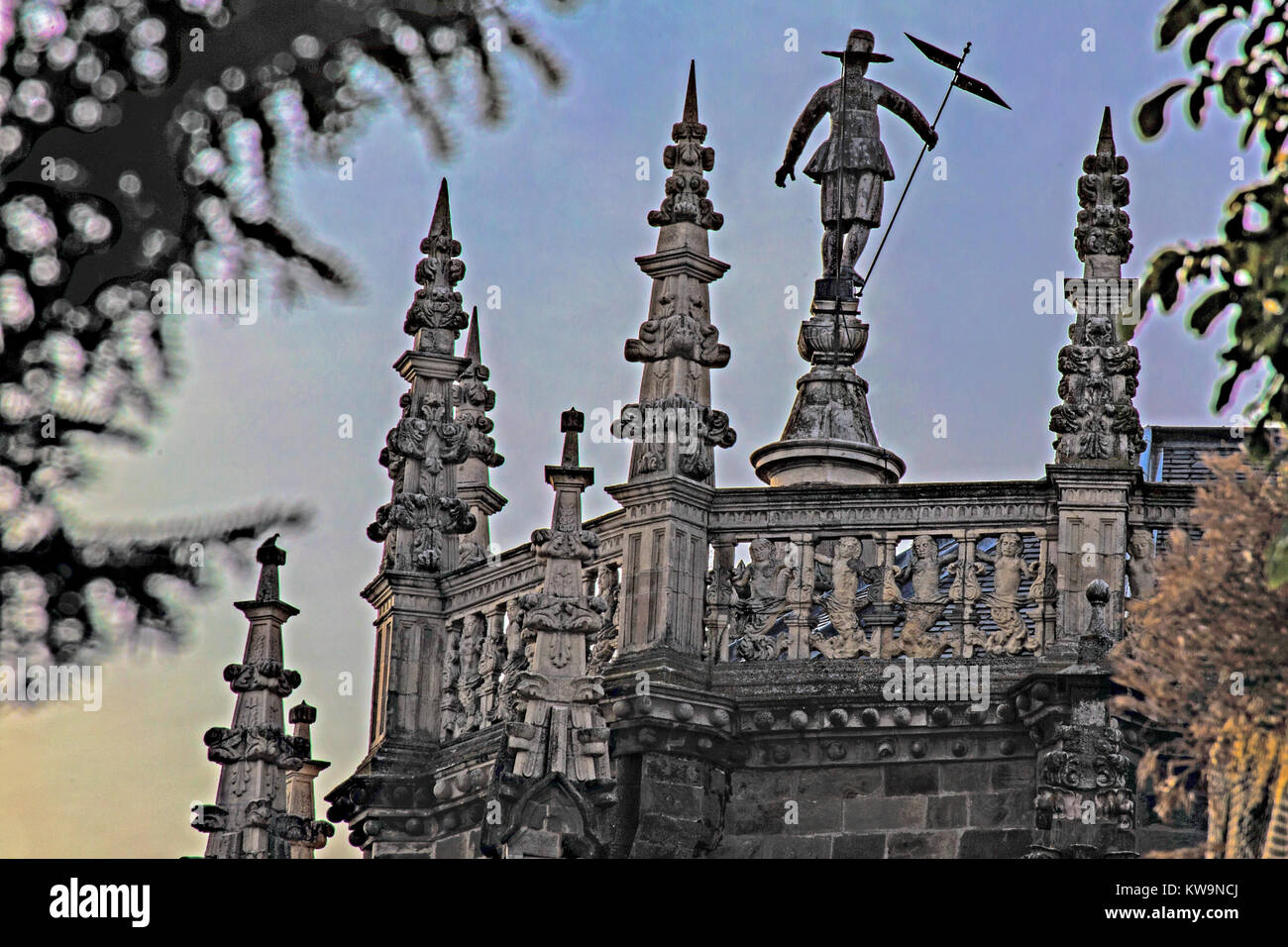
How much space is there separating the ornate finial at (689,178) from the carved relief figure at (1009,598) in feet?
11.1

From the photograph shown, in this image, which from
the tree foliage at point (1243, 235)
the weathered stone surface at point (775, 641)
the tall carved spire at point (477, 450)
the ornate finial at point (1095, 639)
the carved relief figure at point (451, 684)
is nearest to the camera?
the tree foliage at point (1243, 235)

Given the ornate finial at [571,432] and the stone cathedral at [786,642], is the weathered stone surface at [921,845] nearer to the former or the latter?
the stone cathedral at [786,642]

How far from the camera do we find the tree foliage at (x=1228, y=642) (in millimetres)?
10891

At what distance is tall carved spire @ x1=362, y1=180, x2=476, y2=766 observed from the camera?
21641mm

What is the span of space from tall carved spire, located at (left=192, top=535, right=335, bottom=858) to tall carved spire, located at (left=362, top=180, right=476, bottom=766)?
74cm

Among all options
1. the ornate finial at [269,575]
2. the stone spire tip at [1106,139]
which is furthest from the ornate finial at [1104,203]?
the ornate finial at [269,575]

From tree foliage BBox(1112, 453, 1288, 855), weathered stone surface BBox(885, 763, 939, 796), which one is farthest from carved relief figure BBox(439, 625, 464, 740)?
tree foliage BBox(1112, 453, 1288, 855)

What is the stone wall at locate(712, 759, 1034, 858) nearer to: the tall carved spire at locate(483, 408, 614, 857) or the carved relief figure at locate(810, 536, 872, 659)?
the carved relief figure at locate(810, 536, 872, 659)

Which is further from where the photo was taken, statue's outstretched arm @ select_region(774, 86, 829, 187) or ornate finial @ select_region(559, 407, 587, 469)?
statue's outstretched arm @ select_region(774, 86, 829, 187)

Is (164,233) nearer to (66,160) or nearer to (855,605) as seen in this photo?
(66,160)

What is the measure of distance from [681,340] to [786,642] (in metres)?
2.36
